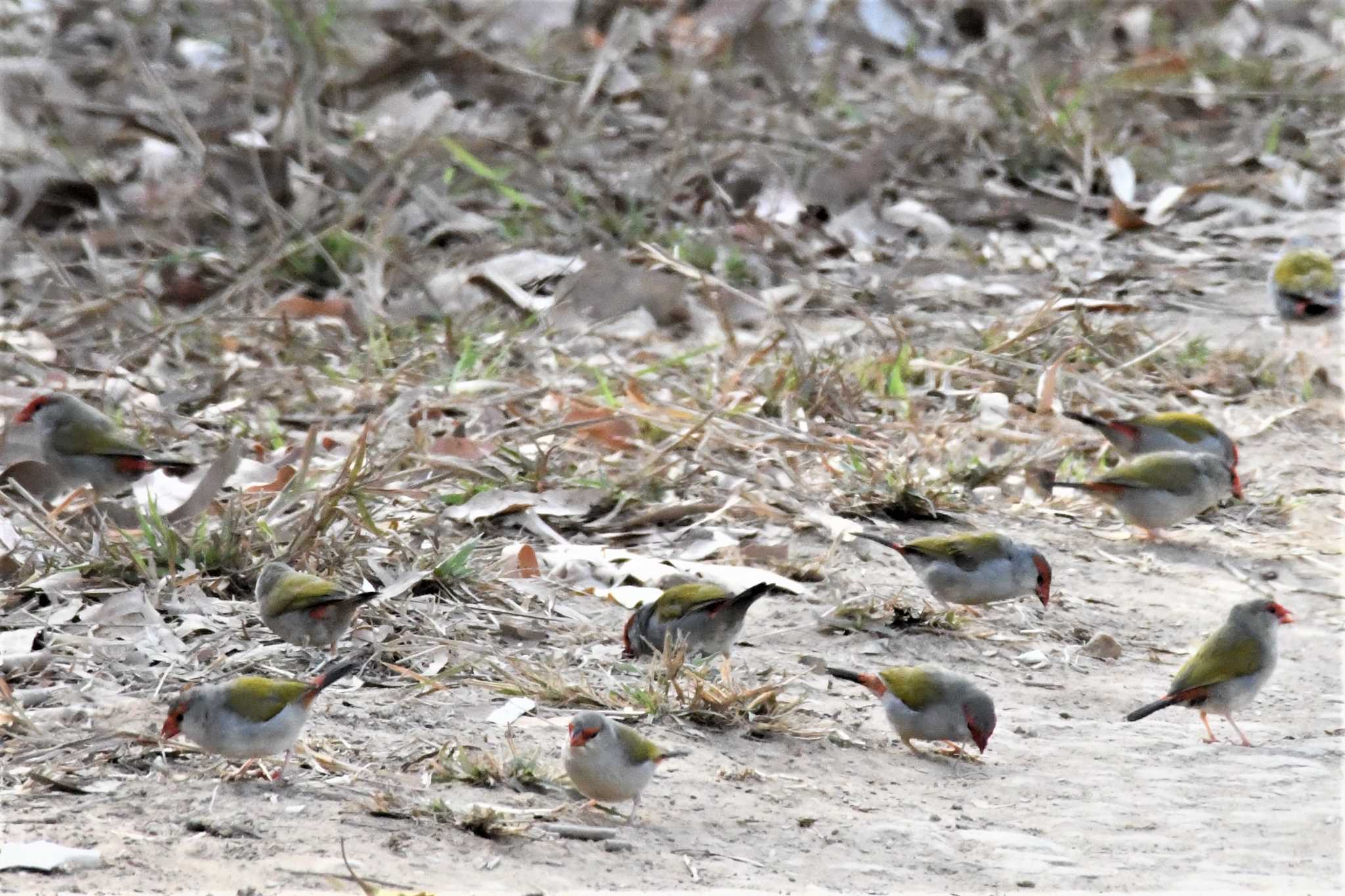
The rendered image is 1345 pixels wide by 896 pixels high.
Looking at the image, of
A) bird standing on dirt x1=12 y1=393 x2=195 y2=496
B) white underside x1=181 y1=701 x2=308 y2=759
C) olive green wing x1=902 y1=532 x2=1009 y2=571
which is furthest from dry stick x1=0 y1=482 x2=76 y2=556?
olive green wing x1=902 y1=532 x2=1009 y2=571

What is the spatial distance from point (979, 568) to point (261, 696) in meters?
2.17

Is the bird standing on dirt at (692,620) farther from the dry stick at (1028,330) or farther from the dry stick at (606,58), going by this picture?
the dry stick at (606,58)

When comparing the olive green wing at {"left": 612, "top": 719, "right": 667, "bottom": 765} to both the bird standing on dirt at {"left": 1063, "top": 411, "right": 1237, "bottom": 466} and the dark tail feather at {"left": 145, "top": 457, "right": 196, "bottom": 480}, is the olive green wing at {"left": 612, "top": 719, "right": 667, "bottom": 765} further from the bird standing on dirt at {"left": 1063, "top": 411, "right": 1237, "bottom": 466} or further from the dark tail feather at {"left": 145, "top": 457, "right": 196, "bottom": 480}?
the bird standing on dirt at {"left": 1063, "top": 411, "right": 1237, "bottom": 466}

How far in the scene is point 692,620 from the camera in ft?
14.4

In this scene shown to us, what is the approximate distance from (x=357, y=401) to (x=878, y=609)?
243 cm

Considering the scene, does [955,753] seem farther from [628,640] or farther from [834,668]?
[628,640]

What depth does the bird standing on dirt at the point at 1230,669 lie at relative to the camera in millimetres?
4355

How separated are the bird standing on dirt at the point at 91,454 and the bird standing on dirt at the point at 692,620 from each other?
163 centimetres

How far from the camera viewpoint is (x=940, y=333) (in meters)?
7.67

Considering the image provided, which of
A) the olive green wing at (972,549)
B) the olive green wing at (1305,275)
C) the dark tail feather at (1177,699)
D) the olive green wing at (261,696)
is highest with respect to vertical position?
the olive green wing at (261,696)

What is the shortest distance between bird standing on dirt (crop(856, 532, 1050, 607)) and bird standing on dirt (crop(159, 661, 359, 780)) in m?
1.99

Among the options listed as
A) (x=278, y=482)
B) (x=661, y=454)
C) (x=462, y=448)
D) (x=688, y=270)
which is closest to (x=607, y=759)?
(x=278, y=482)

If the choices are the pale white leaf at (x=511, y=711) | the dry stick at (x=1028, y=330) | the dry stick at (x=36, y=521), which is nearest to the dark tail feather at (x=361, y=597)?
the pale white leaf at (x=511, y=711)

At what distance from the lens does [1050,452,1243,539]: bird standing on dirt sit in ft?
18.6
